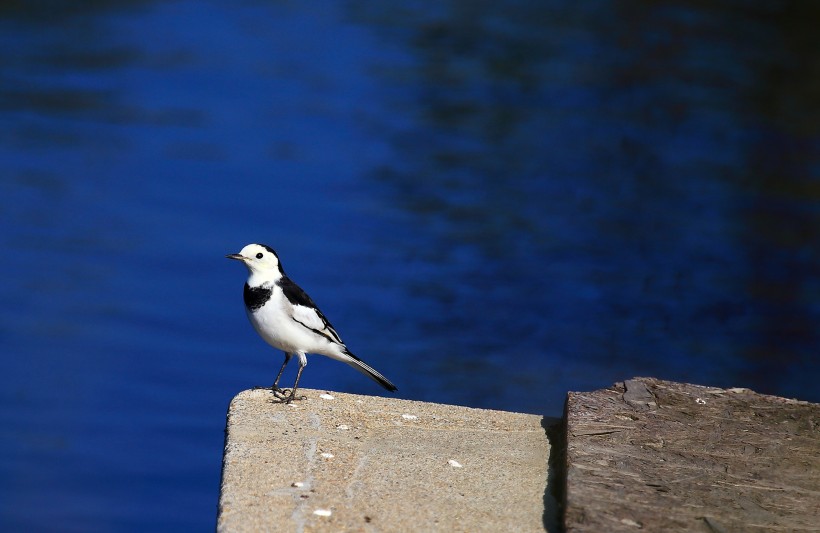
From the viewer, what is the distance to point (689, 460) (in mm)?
3844

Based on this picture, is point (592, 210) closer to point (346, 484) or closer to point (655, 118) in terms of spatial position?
point (655, 118)

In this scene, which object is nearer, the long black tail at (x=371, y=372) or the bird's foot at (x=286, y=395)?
the bird's foot at (x=286, y=395)

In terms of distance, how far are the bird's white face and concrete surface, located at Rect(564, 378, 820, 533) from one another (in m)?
1.38

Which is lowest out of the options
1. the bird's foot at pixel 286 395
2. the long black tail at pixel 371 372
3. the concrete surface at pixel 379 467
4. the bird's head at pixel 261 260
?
the concrete surface at pixel 379 467

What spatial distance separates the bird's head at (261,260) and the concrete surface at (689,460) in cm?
138

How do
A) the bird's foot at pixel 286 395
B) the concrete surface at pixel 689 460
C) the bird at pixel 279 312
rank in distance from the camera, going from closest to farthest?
the concrete surface at pixel 689 460, the bird's foot at pixel 286 395, the bird at pixel 279 312

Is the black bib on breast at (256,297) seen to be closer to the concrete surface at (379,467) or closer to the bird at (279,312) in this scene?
the bird at (279,312)

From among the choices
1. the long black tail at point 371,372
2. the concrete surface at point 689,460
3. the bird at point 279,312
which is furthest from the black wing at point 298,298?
the concrete surface at point 689,460

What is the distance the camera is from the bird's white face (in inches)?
189

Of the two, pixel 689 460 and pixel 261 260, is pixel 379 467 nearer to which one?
pixel 689 460

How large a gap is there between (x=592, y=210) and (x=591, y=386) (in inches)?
130

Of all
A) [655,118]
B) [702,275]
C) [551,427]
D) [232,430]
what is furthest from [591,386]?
[655,118]

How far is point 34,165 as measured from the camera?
1159 cm

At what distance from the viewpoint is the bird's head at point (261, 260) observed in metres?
4.80
